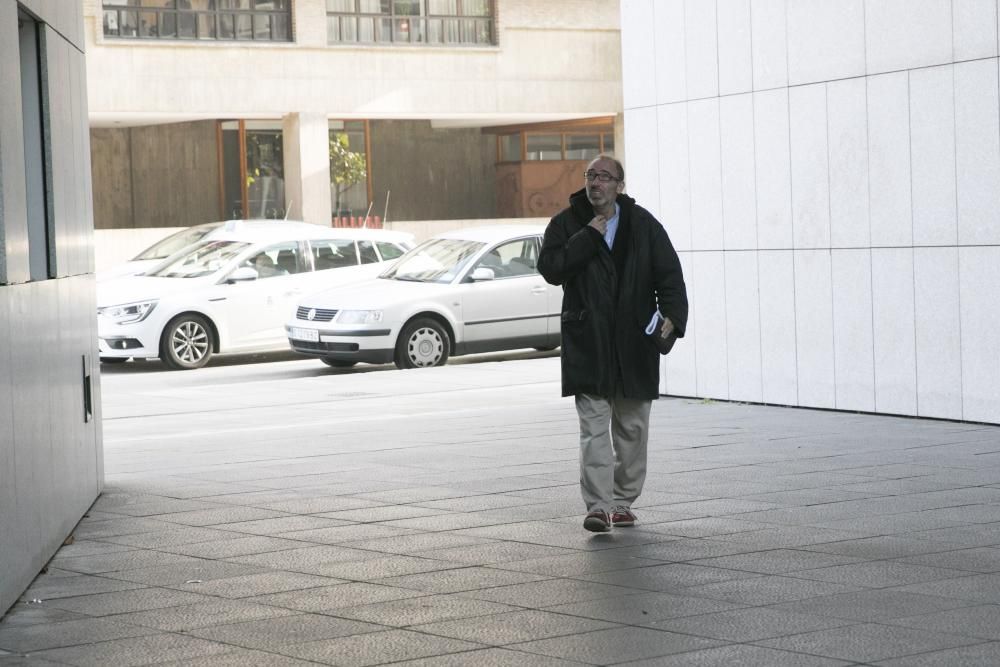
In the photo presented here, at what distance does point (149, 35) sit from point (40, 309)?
2586 centimetres

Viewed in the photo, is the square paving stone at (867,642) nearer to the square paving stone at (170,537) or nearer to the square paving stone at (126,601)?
the square paving stone at (126,601)

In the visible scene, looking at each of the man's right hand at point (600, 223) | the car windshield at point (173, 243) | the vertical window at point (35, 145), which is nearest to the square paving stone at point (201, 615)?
the vertical window at point (35, 145)

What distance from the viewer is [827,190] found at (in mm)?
12977

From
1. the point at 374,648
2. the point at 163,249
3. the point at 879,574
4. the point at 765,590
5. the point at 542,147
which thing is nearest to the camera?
the point at 374,648

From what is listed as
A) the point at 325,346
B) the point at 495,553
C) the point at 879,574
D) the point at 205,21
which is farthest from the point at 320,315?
the point at 205,21

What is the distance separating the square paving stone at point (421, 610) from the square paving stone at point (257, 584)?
53 centimetres

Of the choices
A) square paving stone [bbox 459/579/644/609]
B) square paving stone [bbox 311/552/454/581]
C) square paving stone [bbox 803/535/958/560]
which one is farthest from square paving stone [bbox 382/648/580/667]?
square paving stone [bbox 803/535/958/560]

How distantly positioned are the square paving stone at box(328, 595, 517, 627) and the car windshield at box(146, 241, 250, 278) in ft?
48.0

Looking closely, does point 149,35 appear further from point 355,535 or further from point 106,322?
point 355,535

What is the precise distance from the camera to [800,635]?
564 centimetres

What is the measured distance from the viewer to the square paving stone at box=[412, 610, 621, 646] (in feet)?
18.9

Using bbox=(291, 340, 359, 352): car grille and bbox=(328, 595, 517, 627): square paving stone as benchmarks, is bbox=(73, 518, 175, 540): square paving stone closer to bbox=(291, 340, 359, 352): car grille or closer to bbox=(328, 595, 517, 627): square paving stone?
bbox=(328, 595, 517, 627): square paving stone

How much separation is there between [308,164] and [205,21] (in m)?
3.53

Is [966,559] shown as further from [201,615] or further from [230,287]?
[230,287]
